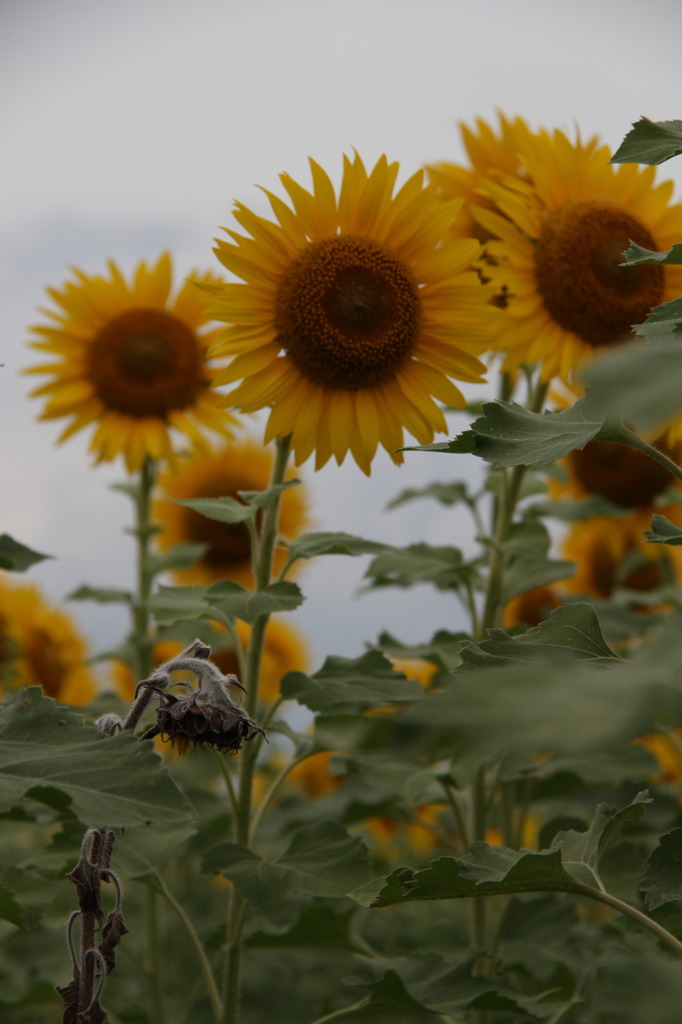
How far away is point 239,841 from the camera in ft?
6.09

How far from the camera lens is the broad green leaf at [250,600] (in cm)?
170

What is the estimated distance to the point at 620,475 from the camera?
3.47m

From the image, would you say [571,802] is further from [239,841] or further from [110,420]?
[110,420]

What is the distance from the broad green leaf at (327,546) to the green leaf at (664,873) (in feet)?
2.62

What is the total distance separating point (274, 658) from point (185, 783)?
3.31ft

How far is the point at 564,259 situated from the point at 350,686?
0.98 metres

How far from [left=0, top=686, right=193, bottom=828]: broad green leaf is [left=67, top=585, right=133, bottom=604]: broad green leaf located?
1.56m

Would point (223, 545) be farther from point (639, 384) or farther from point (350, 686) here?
point (639, 384)

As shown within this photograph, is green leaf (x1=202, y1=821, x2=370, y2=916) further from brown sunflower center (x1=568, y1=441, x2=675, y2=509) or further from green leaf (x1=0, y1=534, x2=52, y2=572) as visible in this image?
brown sunflower center (x1=568, y1=441, x2=675, y2=509)

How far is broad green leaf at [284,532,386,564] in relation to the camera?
1.91 metres

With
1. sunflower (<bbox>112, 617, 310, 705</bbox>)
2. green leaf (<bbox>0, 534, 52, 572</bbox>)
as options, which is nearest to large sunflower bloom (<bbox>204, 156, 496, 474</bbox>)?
green leaf (<bbox>0, 534, 52, 572</bbox>)

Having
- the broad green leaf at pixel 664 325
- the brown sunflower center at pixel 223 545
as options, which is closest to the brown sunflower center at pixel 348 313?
the broad green leaf at pixel 664 325

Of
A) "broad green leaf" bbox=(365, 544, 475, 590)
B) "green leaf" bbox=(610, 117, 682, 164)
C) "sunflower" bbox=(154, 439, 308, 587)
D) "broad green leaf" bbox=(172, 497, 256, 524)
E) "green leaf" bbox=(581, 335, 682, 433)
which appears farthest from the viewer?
"sunflower" bbox=(154, 439, 308, 587)

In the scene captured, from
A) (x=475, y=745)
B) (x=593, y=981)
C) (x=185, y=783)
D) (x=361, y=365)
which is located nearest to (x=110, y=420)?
(x=185, y=783)
